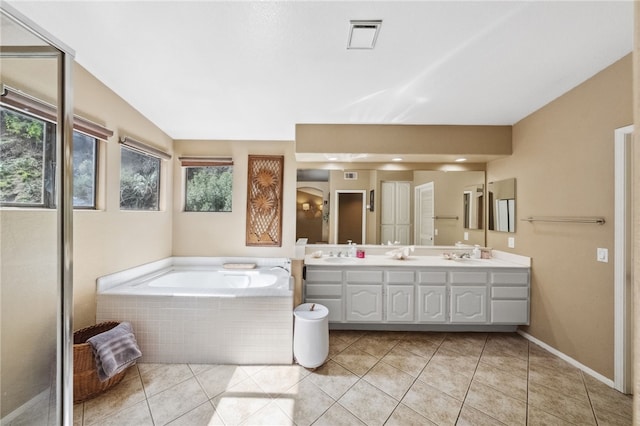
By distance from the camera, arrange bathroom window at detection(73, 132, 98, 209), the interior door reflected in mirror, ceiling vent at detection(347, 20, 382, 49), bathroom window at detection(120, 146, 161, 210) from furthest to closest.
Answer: the interior door reflected in mirror, bathroom window at detection(120, 146, 161, 210), bathroom window at detection(73, 132, 98, 209), ceiling vent at detection(347, 20, 382, 49)

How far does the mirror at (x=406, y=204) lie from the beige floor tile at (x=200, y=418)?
6.56 ft

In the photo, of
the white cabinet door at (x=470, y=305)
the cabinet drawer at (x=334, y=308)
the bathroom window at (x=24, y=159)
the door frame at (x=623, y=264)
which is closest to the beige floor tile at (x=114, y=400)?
the bathroom window at (x=24, y=159)

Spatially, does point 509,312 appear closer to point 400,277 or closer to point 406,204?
point 400,277

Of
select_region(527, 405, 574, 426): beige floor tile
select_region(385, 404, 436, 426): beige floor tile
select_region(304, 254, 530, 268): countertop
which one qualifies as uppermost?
select_region(304, 254, 530, 268): countertop

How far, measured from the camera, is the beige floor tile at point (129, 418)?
151 centimetres

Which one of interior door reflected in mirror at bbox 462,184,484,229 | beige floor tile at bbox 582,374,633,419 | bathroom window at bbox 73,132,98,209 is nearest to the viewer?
beige floor tile at bbox 582,374,633,419

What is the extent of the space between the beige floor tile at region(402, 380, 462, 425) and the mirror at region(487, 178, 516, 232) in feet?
6.74

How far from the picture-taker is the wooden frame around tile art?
10.7 feet

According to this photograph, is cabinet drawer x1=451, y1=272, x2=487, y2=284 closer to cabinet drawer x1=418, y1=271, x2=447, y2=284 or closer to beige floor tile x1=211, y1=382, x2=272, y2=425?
cabinet drawer x1=418, y1=271, x2=447, y2=284

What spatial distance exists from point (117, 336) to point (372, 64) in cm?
278

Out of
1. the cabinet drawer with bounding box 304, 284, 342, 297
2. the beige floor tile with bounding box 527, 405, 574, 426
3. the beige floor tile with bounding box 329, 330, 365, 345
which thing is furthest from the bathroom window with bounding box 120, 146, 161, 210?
the beige floor tile with bounding box 527, 405, 574, 426

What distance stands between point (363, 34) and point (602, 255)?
2.49 metres

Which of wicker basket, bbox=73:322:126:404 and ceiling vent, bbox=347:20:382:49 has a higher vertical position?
ceiling vent, bbox=347:20:382:49

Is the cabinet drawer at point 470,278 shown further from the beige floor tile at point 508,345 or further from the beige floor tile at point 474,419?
the beige floor tile at point 474,419
